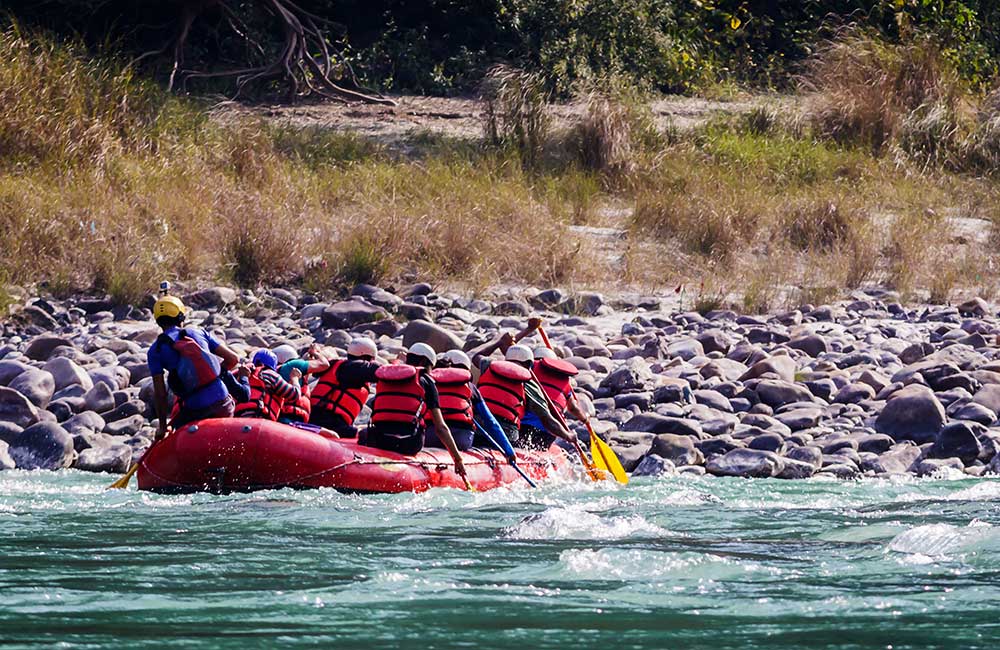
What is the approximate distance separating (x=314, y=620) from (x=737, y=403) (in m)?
6.01

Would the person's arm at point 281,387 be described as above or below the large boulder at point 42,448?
above

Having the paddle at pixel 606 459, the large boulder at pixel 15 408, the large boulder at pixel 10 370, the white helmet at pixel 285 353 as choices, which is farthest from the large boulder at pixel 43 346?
the paddle at pixel 606 459

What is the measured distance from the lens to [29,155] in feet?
51.6

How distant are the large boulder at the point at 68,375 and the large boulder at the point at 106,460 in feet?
3.25

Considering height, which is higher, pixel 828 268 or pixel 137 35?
pixel 137 35

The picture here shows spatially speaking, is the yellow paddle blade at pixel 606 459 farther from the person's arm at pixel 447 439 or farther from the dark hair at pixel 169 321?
the dark hair at pixel 169 321

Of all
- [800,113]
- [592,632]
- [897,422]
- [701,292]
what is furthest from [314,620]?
[800,113]

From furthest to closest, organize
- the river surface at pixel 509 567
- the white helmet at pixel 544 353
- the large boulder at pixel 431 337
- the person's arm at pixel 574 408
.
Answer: the large boulder at pixel 431 337 < the white helmet at pixel 544 353 < the person's arm at pixel 574 408 < the river surface at pixel 509 567

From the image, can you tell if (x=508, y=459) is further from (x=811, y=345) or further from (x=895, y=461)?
(x=811, y=345)

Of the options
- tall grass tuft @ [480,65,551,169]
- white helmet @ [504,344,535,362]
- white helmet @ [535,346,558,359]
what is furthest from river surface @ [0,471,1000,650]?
tall grass tuft @ [480,65,551,169]

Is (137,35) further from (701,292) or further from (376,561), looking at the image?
(376,561)

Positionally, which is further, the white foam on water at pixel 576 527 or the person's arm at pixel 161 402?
the person's arm at pixel 161 402

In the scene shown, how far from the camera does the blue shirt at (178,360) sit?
9.34 m

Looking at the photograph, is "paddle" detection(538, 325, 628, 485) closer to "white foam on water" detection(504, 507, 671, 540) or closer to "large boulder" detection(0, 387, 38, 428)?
"white foam on water" detection(504, 507, 671, 540)
